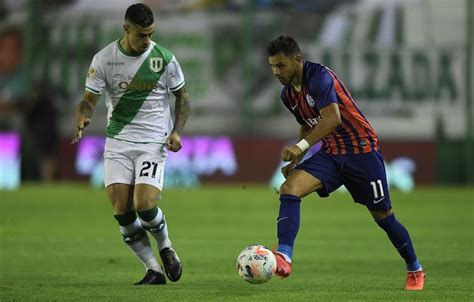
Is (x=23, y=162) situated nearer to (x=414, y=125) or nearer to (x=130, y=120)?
(x=414, y=125)

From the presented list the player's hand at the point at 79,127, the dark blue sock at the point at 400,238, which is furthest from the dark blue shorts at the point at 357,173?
the player's hand at the point at 79,127

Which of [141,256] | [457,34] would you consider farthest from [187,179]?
[141,256]

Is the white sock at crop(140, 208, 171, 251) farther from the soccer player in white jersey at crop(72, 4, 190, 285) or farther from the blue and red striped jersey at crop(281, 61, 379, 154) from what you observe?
the blue and red striped jersey at crop(281, 61, 379, 154)

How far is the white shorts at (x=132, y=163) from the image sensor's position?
33.0ft

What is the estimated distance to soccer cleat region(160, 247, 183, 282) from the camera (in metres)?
10.1

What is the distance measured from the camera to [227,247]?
46.3 ft

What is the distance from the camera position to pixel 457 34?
27.4 meters

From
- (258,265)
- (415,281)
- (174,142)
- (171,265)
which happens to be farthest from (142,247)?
(415,281)

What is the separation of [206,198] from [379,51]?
23.2ft

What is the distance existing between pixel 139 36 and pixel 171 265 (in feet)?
6.34

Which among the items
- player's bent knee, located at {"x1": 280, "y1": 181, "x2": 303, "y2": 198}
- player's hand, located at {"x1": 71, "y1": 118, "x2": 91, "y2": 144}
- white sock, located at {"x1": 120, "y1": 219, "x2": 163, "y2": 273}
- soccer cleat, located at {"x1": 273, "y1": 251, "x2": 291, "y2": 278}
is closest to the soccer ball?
soccer cleat, located at {"x1": 273, "y1": 251, "x2": 291, "y2": 278}

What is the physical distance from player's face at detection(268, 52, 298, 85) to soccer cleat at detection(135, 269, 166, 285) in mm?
2102

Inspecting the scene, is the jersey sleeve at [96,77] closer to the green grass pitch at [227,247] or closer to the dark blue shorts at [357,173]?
the green grass pitch at [227,247]

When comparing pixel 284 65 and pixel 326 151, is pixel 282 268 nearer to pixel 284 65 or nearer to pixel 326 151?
pixel 326 151
